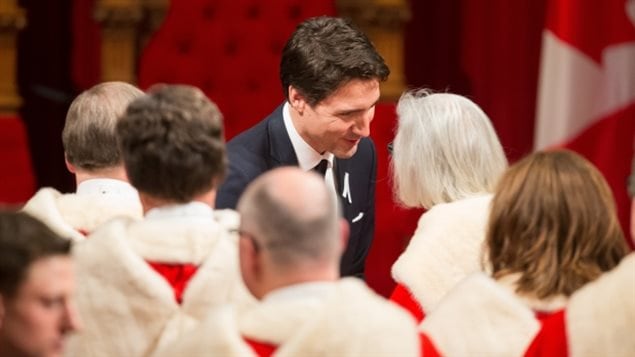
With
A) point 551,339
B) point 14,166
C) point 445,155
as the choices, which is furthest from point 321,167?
point 14,166

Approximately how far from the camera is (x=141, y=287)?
2.84 metres

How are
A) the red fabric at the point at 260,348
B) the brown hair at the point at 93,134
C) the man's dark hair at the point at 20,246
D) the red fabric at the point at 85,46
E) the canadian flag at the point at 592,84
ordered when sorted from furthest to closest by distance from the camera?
the red fabric at the point at 85,46, the canadian flag at the point at 592,84, the brown hair at the point at 93,134, the red fabric at the point at 260,348, the man's dark hair at the point at 20,246

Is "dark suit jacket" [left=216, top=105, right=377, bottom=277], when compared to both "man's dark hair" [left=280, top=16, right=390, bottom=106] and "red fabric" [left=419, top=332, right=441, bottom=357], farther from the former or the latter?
"red fabric" [left=419, top=332, right=441, bottom=357]

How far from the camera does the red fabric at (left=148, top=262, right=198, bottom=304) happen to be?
2.89m

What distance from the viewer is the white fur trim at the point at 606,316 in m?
2.83

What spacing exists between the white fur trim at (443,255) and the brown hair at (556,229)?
0.50 m

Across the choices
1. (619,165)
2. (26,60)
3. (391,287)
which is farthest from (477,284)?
(26,60)

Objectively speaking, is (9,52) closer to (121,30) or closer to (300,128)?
(121,30)

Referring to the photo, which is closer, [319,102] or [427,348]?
[427,348]

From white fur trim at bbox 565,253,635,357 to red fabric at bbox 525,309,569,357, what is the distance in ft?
0.06

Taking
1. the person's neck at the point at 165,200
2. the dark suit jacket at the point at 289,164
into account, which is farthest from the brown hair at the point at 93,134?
the person's neck at the point at 165,200

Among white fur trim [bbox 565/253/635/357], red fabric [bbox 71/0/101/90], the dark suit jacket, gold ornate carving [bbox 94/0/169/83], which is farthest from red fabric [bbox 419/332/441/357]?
red fabric [bbox 71/0/101/90]

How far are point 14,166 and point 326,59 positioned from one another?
2.74m

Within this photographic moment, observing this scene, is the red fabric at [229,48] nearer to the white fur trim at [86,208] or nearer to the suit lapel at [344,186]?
the suit lapel at [344,186]
